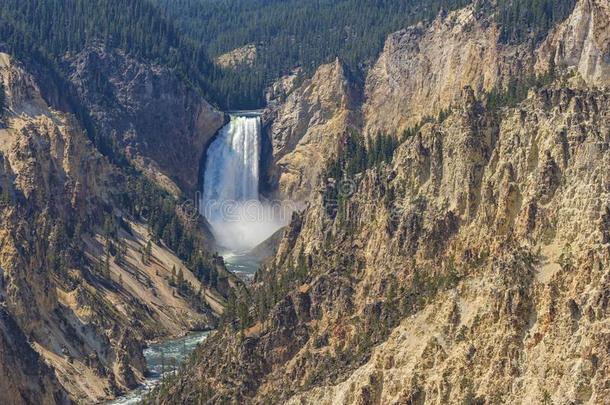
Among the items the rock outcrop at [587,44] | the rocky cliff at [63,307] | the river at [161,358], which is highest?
the rock outcrop at [587,44]

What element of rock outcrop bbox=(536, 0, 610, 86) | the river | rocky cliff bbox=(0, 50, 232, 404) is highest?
rock outcrop bbox=(536, 0, 610, 86)

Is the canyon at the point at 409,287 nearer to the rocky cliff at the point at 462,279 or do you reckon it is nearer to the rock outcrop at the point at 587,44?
the rocky cliff at the point at 462,279

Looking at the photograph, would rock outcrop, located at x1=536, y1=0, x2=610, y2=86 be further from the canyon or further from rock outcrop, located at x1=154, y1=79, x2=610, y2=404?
rock outcrop, located at x1=154, y1=79, x2=610, y2=404

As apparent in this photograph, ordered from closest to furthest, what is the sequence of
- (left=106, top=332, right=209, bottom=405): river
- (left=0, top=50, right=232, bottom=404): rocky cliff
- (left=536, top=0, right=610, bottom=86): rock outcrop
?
(left=536, top=0, right=610, bottom=86): rock outcrop → (left=0, top=50, right=232, bottom=404): rocky cliff → (left=106, top=332, right=209, bottom=405): river

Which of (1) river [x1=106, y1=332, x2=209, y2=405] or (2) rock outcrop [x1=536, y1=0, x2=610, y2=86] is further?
(1) river [x1=106, y1=332, x2=209, y2=405]

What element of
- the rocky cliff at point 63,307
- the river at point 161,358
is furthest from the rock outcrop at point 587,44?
the rocky cliff at point 63,307

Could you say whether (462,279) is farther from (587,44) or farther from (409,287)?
(587,44)

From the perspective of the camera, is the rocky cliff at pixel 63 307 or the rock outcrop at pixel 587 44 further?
the rocky cliff at pixel 63 307

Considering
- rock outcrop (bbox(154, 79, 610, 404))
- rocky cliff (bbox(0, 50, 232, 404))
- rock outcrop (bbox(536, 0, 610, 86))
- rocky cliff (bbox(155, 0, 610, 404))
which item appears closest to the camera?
rock outcrop (bbox(154, 79, 610, 404))

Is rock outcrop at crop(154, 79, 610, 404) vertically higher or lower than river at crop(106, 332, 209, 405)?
higher

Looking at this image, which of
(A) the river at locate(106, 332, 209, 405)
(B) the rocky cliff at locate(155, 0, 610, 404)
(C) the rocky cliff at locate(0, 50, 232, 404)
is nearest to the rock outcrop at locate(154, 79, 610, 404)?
(B) the rocky cliff at locate(155, 0, 610, 404)

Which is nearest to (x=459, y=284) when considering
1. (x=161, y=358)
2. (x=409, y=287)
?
(x=409, y=287)
